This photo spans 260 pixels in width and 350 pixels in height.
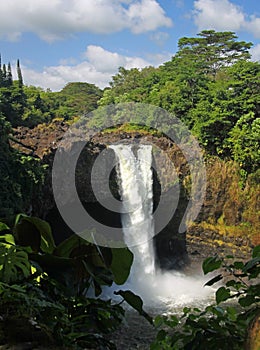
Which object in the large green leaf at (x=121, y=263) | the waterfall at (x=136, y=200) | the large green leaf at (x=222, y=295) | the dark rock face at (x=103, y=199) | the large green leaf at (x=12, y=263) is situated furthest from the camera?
the waterfall at (x=136, y=200)

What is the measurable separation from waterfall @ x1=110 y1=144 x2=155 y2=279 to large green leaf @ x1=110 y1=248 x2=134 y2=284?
11944mm

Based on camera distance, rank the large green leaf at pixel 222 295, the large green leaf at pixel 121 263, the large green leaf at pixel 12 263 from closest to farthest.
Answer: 1. the large green leaf at pixel 222 295
2. the large green leaf at pixel 12 263
3. the large green leaf at pixel 121 263

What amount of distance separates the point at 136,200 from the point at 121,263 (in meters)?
12.0

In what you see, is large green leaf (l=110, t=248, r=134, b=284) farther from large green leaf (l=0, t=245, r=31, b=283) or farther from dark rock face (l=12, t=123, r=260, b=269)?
dark rock face (l=12, t=123, r=260, b=269)

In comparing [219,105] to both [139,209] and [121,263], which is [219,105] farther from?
[121,263]

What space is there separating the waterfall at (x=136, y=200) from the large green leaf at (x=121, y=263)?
11.9 m

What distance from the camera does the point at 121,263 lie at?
1483 mm

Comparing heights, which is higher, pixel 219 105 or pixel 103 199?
pixel 219 105

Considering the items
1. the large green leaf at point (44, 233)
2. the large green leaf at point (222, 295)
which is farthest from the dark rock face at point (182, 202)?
the large green leaf at point (222, 295)

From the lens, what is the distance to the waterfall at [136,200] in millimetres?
13461

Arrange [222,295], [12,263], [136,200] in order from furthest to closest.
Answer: [136,200] → [12,263] → [222,295]

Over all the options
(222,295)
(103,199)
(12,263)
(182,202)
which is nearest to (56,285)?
(12,263)

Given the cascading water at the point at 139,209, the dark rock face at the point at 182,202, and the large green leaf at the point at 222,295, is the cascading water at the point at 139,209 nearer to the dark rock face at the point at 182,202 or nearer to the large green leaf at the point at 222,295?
the dark rock face at the point at 182,202

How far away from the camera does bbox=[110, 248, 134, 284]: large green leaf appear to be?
1.47 m
